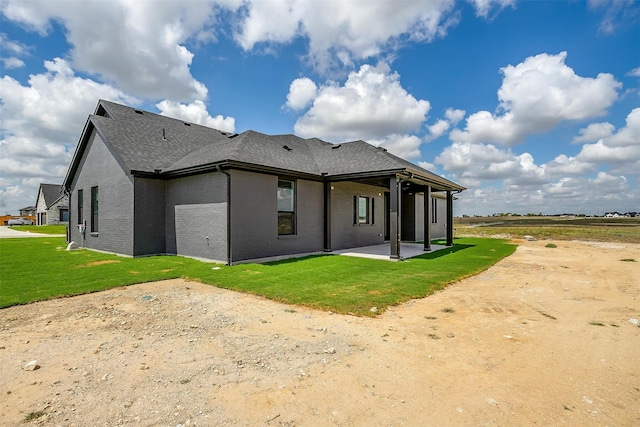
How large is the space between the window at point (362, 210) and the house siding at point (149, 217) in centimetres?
868

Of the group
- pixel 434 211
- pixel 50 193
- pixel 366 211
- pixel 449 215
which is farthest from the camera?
pixel 50 193

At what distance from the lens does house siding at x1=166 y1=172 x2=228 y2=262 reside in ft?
33.8

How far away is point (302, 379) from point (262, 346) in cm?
100

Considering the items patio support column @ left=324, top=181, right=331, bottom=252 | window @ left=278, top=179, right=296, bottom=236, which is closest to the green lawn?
window @ left=278, top=179, right=296, bottom=236

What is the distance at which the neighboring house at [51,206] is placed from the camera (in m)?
39.9

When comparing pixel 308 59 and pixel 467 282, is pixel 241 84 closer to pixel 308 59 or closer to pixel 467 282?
pixel 308 59

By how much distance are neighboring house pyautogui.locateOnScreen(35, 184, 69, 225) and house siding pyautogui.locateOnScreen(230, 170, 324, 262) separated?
3916 centimetres

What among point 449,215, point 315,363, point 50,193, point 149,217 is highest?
point 50,193

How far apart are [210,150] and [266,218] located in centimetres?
431

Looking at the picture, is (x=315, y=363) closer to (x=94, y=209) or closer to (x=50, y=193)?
(x=94, y=209)

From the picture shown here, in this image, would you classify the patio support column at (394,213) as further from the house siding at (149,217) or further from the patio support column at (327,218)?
the house siding at (149,217)

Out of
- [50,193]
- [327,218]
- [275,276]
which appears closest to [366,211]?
[327,218]

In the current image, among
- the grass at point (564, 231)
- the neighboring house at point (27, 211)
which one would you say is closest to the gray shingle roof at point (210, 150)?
the grass at point (564, 231)

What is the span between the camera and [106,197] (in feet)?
44.3
